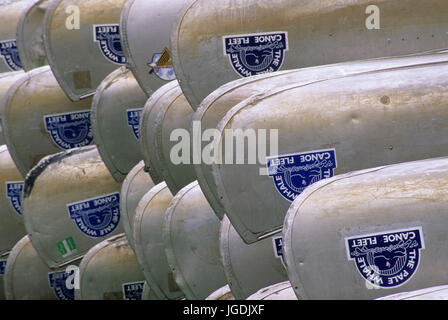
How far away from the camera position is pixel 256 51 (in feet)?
8.76

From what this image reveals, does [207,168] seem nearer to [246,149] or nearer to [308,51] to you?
[246,149]

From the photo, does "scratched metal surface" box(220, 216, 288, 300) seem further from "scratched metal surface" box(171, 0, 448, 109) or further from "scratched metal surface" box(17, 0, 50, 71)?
"scratched metal surface" box(17, 0, 50, 71)

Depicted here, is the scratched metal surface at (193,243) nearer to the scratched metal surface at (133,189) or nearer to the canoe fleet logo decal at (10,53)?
the scratched metal surface at (133,189)

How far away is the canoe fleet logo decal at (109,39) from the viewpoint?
11.8 feet

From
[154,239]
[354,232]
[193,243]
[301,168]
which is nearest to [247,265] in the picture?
[193,243]

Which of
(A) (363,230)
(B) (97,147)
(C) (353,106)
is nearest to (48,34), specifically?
(B) (97,147)

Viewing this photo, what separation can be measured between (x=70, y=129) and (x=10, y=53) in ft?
3.50

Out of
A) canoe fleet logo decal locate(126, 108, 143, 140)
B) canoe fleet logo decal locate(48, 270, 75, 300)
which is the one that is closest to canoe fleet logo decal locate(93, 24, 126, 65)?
canoe fleet logo decal locate(126, 108, 143, 140)

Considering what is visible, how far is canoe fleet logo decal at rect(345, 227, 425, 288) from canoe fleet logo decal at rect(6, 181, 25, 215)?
237cm

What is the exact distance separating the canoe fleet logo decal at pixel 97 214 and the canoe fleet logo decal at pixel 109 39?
0.56 meters

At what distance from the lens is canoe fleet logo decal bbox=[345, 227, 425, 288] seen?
6.76ft

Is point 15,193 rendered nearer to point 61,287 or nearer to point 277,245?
point 61,287

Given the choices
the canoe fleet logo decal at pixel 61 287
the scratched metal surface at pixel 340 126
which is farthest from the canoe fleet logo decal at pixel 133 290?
the scratched metal surface at pixel 340 126

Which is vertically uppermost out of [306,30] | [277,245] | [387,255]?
[306,30]
